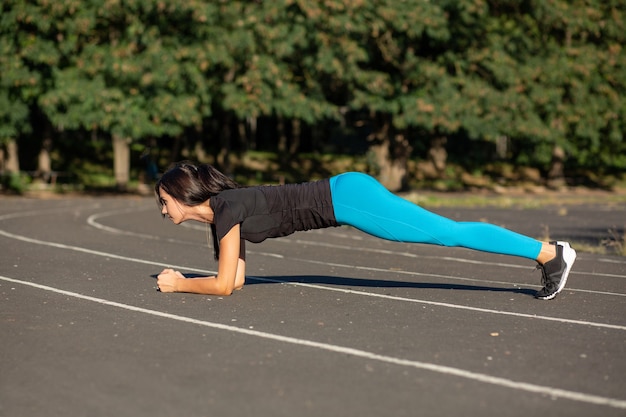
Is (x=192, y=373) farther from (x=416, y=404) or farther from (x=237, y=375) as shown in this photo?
(x=416, y=404)

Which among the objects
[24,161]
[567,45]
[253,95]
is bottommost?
[24,161]

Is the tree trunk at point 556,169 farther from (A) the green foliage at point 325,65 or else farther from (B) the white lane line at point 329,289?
(B) the white lane line at point 329,289

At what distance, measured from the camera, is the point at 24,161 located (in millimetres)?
46188

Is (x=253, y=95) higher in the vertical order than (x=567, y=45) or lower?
lower

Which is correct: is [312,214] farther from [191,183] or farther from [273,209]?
[191,183]

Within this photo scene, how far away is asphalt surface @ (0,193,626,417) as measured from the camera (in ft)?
15.9

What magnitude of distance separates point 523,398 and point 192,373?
6.05 feet

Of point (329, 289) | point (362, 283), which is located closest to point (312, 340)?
point (329, 289)

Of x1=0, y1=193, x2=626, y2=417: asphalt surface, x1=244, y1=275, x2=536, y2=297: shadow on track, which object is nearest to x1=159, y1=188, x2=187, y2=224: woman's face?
x1=0, y1=193, x2=626, y2=417: asphalt surface

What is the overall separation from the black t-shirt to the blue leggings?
0.41ft

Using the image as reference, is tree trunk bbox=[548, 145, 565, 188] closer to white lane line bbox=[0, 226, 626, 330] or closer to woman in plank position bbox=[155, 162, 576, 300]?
white lane line bbox=[0, 226, 626, 330]

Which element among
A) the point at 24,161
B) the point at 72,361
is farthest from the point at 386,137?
the point at 72,361

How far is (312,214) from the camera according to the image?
727 centimetres

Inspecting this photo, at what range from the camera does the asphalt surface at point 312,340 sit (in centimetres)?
485
